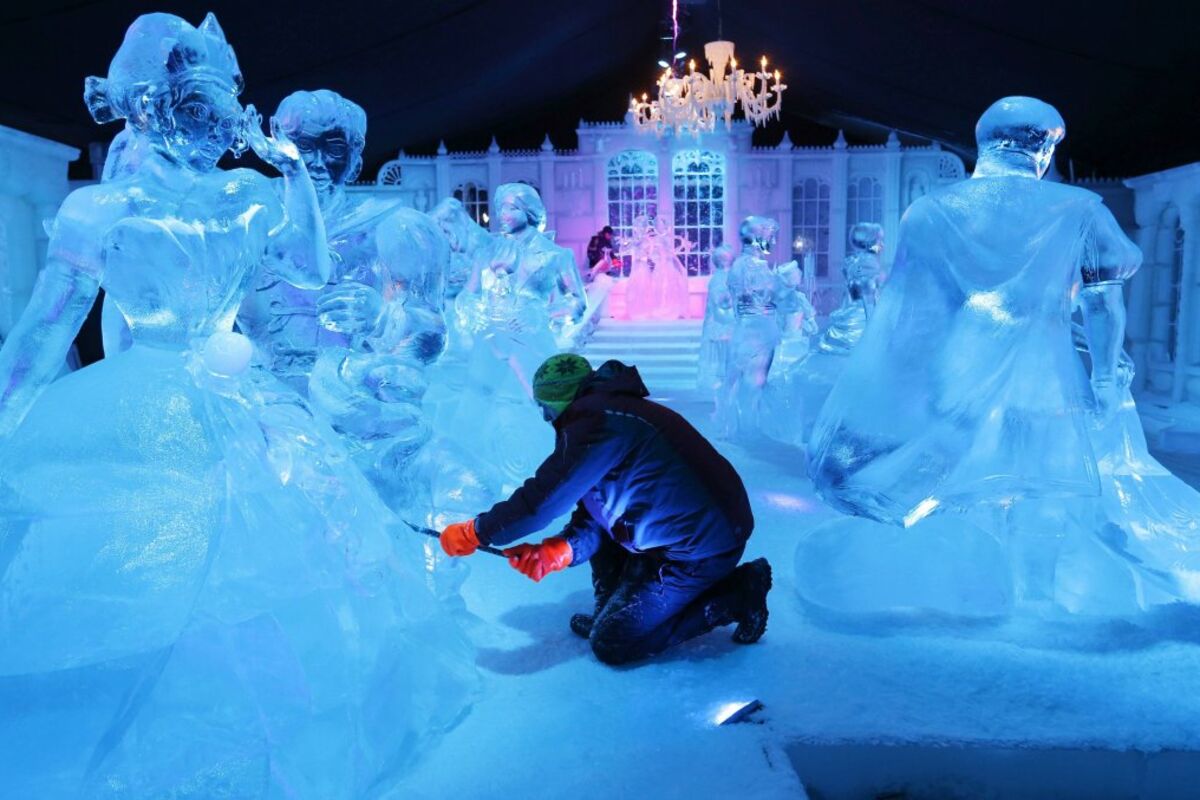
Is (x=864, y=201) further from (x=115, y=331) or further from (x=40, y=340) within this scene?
(x=40, y=340)

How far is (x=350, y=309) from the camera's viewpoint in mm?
2934

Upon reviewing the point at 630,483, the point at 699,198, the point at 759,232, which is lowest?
the point at 630,483

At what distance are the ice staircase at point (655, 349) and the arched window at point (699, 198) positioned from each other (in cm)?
209

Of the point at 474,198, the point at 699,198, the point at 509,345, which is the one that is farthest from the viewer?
the point at 474,198

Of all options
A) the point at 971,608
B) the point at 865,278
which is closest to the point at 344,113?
the point at 971,608

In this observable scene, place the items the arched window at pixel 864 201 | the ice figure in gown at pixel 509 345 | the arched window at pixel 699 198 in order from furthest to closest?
the arched window at pixel 699 198 < the arched window at pixel 864 201 < the ice figure in gown at pixel 509 345

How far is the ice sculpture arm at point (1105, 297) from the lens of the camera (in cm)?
303

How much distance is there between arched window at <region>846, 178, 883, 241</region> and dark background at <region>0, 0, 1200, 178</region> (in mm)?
1071

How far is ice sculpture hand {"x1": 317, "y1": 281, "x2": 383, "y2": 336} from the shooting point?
9.62 feet

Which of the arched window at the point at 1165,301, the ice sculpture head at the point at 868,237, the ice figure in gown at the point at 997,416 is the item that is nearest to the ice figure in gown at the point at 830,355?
the ice sculpture head at the point at 868,237

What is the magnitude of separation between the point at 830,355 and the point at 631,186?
32.2 feet

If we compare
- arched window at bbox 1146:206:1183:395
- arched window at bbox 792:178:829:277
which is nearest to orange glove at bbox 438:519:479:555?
arched window at bbox 1146:206:1183:395

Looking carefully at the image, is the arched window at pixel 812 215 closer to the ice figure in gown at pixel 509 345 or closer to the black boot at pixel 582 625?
the ice figure in gown at pixel 509 345

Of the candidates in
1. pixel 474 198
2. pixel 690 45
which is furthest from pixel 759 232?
pixel 690 45
